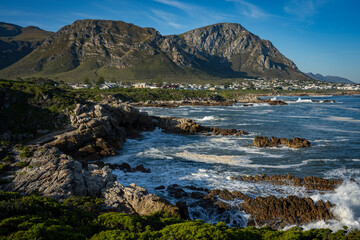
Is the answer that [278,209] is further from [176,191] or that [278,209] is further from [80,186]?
[80,186]

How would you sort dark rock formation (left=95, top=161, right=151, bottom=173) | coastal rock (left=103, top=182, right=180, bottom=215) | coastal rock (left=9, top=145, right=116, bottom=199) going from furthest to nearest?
dark rock formation (left=95, top=161, right=151, bottom=173), coastal rock (left=9, top=145, right=116, bottom=199), coastal rock (left=103, top=182, right=180, bottom=215)

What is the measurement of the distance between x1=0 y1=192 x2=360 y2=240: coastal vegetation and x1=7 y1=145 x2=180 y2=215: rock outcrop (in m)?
1.98

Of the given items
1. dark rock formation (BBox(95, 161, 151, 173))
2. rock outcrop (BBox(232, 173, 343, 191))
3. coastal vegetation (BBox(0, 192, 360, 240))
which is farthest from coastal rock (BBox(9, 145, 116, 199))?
rock outcrop (BBox(232, 173, 343, 191))

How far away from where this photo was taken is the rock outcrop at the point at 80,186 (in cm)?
1302

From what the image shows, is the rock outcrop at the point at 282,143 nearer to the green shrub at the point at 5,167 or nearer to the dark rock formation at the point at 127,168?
the dark rock formation at the point at 127,168

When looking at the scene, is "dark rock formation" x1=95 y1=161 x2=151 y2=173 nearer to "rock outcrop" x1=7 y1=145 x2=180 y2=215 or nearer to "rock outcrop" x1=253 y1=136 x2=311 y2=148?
"rock outcrop" x1=7 y1=145 x2=180 y2=215

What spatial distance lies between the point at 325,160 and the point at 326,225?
13090 millimetres

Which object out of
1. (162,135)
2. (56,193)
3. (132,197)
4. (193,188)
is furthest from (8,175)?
(162,135)

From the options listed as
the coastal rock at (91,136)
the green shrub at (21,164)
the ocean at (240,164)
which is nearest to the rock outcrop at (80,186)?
the green shrub at (21,164)

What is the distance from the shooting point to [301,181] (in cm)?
1848

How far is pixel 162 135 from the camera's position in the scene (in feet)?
127

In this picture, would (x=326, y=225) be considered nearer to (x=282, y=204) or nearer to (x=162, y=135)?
(x=282, y=204)

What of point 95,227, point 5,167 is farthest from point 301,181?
point 5,167

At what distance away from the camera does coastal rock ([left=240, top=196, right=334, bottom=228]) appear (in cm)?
1348
